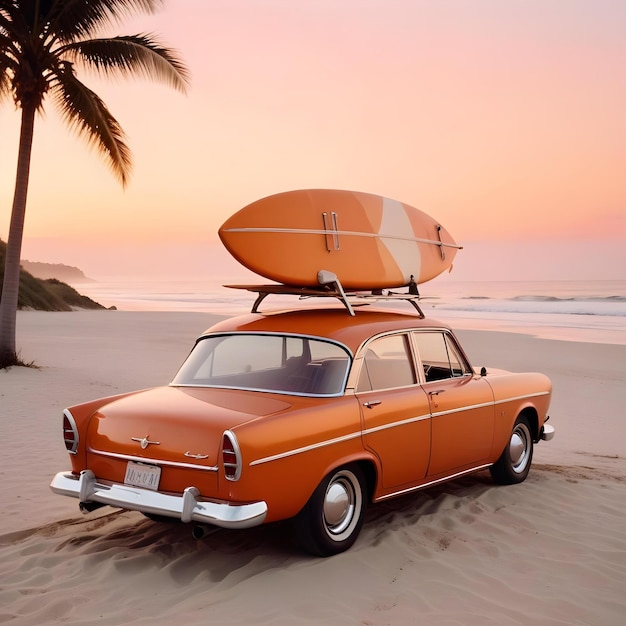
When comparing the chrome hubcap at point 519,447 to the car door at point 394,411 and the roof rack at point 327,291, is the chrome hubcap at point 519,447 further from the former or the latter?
the roof rack at point 327,291

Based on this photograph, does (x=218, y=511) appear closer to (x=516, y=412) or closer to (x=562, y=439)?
(x=516, y=412)

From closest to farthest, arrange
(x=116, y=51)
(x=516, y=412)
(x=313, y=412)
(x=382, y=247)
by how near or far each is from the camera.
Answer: (x=313, y=412) < (x=382, y=247) < (x=516, y=412) < (x=116, y=51)

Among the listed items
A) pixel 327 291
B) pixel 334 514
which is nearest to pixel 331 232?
pixel 327 291

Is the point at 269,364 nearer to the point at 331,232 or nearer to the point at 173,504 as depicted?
the point at 331,232

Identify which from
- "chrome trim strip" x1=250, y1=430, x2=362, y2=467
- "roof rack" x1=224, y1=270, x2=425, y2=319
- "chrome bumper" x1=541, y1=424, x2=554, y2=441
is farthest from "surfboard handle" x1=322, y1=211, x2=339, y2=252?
"chrome bumper" x1=541, y1=424, x2=554, y2=441

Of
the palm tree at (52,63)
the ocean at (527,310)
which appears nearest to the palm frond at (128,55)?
the palm tree at (52,63)

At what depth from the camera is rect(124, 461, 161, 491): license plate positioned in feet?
16.5

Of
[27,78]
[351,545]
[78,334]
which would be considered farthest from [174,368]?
[351,545]

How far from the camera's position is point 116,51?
15242 mm

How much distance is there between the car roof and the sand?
1.48 m

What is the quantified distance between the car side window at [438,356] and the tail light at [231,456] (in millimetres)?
2249

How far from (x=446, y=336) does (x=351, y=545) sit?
233 centimetres

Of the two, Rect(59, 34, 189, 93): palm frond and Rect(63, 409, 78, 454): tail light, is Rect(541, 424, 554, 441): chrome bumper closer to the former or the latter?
Rect(63, 409, 78, 454): tail light

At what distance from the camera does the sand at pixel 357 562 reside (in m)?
4.48
